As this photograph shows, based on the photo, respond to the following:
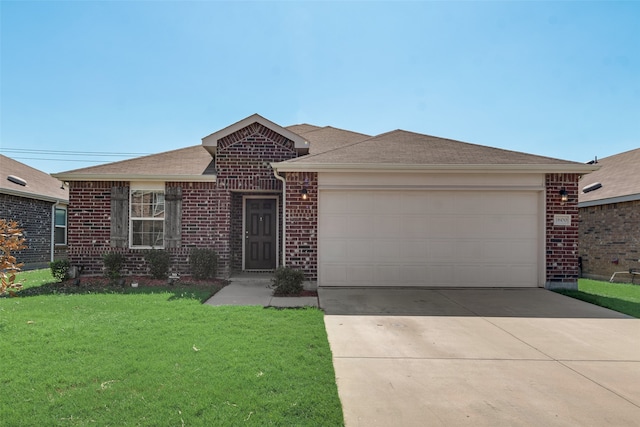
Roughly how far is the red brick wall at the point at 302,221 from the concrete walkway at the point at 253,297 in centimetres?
105

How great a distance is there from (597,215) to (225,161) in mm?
11848

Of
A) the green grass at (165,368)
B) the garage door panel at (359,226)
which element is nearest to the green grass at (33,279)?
the green grass at (165,368)

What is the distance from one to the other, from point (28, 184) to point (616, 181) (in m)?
20.6

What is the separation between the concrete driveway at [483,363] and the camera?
287 centimetres

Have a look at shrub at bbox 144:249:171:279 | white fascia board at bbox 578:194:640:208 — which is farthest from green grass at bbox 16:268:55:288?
white fascia board at bbox 578:194:640:208

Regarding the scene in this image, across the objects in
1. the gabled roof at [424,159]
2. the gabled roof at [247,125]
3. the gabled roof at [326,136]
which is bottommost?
the gabled roof at [424,159]

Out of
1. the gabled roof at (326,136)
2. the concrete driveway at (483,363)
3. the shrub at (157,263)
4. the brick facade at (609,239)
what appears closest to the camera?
the concrete driveway at (483,363)

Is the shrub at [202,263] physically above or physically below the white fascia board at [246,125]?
below

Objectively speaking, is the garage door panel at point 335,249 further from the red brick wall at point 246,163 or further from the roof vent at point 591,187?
the roof vent at point 591,187

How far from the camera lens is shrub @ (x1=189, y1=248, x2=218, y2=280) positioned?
873 centimetres

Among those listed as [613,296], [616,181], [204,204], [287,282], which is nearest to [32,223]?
[204,204]

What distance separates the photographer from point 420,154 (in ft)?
28.2

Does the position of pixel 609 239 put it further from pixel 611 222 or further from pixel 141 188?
pixel 141 188

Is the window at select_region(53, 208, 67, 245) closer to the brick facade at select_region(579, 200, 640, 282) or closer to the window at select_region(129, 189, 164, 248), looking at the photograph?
the window at select_region(129, 189, 164, 248)
